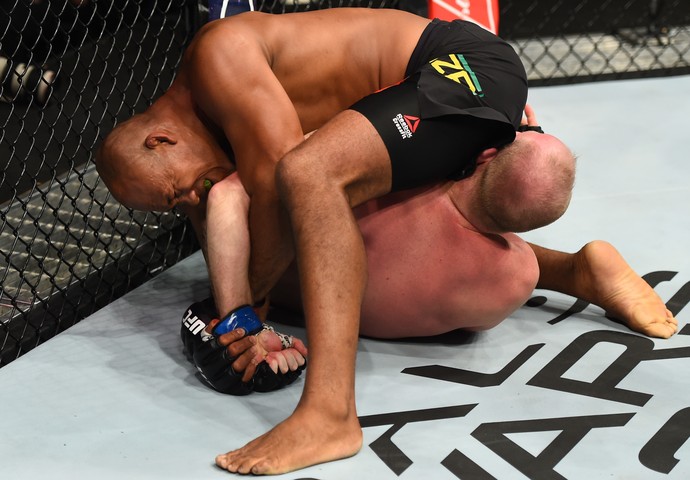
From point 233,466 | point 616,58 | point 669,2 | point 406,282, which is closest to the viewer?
point 233,466

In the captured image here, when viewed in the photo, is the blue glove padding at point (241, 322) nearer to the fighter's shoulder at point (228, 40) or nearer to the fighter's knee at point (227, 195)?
the fighter's knee at point (227, 195)

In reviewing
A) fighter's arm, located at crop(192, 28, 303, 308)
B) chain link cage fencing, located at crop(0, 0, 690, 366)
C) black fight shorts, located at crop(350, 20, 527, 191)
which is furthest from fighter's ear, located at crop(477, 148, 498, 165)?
chain link cage fencing, located at crop(0, 0, 690, 366)

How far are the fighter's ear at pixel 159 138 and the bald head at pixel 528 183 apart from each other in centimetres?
63

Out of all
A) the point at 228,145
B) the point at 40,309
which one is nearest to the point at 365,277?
the point at 228,145

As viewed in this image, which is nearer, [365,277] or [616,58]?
[365,277]

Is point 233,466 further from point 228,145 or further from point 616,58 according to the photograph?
point 616,58

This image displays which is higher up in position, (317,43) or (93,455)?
(317,43)

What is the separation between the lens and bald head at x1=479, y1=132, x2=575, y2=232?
5.75 ft

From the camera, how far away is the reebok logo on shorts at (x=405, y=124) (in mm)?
1712

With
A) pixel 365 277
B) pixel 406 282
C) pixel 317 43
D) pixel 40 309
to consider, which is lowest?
pixel 40 309

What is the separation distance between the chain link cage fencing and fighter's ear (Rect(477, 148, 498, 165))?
3.16 feet

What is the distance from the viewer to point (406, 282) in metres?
1.88

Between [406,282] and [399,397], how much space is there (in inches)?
9.7

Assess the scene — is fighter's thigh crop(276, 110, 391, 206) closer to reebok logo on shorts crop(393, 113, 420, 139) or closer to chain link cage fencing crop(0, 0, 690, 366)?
reebok logo on shorts crop(393, 113, 420, 139)
